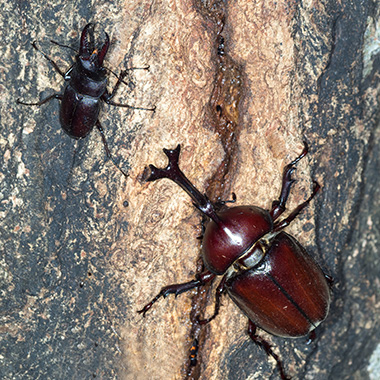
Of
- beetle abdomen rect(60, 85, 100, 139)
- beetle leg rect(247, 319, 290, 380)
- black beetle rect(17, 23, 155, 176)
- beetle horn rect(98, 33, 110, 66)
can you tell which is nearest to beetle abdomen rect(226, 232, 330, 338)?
beetle leg rect(247, 319, 290, 380)

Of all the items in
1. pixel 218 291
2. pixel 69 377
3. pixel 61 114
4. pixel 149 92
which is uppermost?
pixel 61 114

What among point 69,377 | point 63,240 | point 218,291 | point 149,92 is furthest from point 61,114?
point 69,377

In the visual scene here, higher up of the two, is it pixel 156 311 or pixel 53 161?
pixel 53 161

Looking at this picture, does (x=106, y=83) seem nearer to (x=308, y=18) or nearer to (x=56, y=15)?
(x=56, y=15)

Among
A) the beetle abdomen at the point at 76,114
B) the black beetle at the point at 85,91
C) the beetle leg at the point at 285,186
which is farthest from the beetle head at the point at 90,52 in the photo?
the beetle leg at the point at 285,186

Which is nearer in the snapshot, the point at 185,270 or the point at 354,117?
the point at 354,117

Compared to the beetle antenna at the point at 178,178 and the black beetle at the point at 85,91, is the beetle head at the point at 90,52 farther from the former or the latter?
the beetle antenna at the point at 178,178
